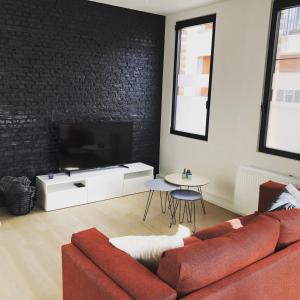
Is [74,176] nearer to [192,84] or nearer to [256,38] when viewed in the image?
[192,84]

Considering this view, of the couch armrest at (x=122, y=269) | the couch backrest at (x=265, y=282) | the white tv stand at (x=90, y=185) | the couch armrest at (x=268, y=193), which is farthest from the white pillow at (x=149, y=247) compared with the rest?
the white tv stand at (x=90, y=185)

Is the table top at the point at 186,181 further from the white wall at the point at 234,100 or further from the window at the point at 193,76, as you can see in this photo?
the window at the point at 193,76

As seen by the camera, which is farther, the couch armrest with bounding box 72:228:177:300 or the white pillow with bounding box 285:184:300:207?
the white pillow with bounding box 285:184:300:207

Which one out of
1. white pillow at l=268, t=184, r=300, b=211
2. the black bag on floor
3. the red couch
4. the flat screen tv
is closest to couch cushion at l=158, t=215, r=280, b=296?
the red couch

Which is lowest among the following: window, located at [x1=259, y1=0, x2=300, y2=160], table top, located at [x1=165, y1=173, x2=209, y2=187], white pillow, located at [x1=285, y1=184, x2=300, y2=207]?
table top, located at [x1=165, y1=173, x2=209, y2=187]

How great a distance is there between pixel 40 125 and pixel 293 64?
3157 millimetres

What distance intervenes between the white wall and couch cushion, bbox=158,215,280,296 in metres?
2.17

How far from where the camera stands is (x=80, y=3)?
14.7ft

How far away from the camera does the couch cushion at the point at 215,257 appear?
1484 millimetres

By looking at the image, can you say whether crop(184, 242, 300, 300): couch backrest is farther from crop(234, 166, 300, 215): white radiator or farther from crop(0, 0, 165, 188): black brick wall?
crop(0, 0, 165, 188): black brick wall

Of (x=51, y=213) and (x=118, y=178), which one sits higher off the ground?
Answer: (x=118, y=178)

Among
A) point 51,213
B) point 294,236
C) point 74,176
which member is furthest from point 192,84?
point 294,236

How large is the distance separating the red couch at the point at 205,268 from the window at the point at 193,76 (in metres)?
2.97

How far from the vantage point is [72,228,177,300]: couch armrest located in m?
1.45
